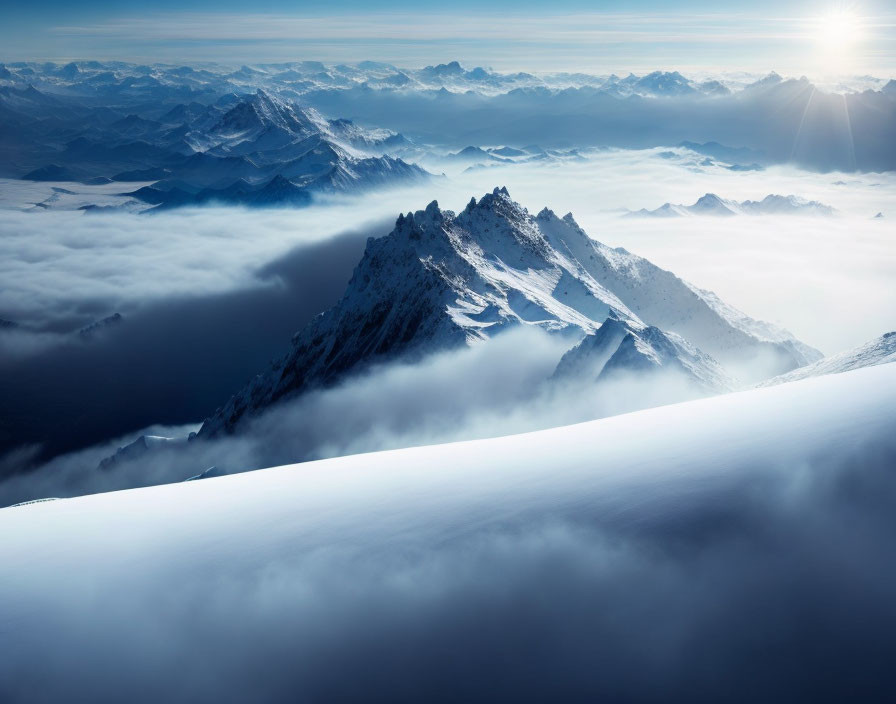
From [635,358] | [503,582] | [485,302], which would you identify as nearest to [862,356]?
[503,582]

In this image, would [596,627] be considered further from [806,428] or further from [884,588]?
[806,428]

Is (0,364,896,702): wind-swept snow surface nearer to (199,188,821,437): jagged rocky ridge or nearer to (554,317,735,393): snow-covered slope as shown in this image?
(554,317,735,393): snow-covered slope

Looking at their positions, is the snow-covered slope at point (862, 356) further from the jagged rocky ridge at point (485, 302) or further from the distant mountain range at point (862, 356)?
the jagged rocky ridge at point (485, 302)

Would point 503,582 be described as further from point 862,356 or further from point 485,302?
point 485,302

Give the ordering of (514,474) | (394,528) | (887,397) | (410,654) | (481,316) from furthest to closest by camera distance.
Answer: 1. (481,316)
2. (887,397)
3. (514,474)
4. (394,528)
5. (410,654)

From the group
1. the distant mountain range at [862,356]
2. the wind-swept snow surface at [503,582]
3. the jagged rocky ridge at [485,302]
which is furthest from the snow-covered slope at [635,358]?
the wind-swept snow surface at [503,582]

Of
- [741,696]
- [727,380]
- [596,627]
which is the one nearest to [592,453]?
[596,627]
